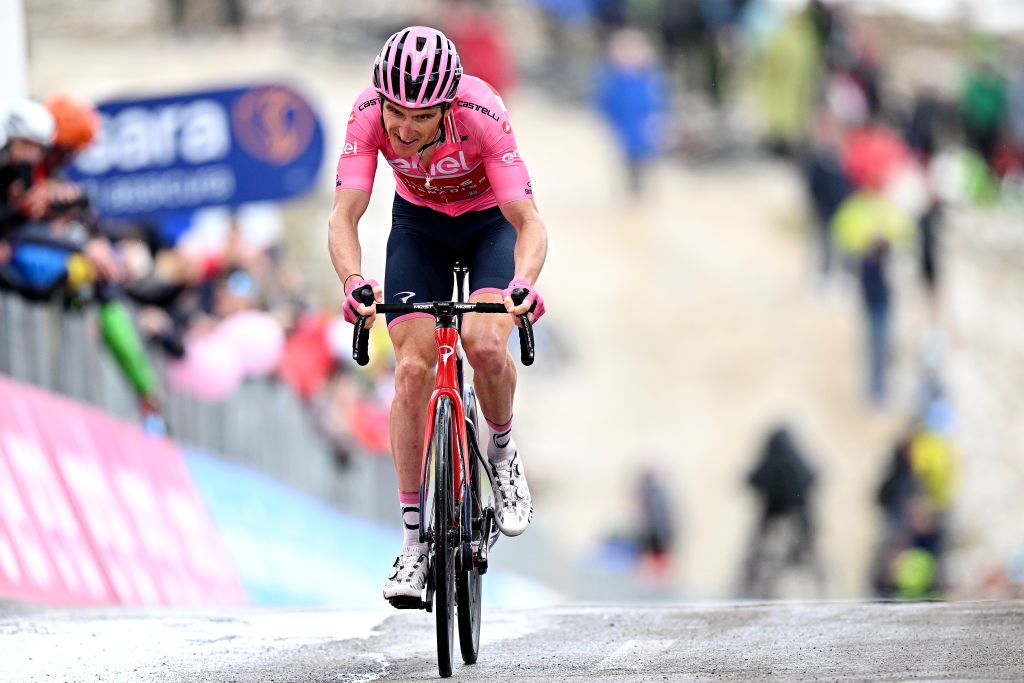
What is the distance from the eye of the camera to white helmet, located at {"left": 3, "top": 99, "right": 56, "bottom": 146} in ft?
32.7

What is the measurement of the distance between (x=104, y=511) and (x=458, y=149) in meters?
4.07

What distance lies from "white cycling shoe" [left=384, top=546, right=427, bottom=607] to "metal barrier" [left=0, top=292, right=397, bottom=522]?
11.8 feet

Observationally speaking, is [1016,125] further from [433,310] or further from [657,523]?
[433,310]

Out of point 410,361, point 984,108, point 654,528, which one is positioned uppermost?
point 984,108

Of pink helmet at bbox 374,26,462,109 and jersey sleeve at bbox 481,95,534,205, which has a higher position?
pink helmet at bbox 374,26,462,109

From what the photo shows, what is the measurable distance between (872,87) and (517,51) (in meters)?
7.94

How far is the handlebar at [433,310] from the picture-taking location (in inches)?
258

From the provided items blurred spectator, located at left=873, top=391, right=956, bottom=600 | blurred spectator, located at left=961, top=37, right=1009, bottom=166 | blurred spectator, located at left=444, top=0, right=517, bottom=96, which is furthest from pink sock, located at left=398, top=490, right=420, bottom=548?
blurred spectator, located at left=961, top=37, right=1009, bottom=166

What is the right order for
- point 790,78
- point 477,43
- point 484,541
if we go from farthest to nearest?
point 477,43, point 790,78, point 484,541

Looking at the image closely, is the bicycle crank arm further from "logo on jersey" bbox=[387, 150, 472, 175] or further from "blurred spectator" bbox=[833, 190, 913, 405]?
"blurred spectator" bbox=[833, 190, 913, 405]

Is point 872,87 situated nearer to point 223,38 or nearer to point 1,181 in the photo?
point 223,38

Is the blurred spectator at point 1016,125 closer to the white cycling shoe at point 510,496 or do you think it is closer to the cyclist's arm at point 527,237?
the white cycling shoe at point 510,496

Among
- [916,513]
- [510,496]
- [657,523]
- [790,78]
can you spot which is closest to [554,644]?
[510,496]

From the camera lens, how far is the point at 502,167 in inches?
275
